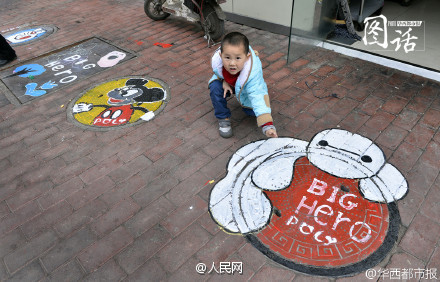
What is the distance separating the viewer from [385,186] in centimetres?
240

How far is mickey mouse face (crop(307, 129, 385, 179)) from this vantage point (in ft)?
8.32

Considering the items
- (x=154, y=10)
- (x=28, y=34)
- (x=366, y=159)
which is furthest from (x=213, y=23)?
(x=28, y=34)

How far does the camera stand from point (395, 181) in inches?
96.0

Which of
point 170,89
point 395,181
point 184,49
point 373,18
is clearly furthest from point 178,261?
point 373,18

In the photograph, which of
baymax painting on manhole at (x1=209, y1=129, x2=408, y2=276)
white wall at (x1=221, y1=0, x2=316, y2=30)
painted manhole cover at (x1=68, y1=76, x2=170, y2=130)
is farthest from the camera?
white wall at (x1=221, y1=0, x2=316, y2=30)

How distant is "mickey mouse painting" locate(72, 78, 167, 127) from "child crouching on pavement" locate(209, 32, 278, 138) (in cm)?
87

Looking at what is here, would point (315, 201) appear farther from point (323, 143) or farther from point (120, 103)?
point (120, 103)

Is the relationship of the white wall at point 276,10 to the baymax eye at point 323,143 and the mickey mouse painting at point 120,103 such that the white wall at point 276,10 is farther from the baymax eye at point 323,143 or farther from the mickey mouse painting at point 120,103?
the mickey mouse painting at point 120,103

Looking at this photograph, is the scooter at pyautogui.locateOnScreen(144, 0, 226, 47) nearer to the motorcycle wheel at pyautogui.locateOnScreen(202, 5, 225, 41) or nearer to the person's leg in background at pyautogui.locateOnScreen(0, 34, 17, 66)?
the motorcycle wheel at pyautogui.locateOnScreen(202, 5, 225, 41)
